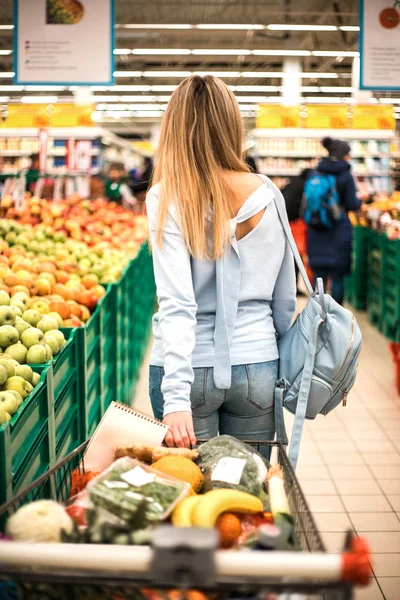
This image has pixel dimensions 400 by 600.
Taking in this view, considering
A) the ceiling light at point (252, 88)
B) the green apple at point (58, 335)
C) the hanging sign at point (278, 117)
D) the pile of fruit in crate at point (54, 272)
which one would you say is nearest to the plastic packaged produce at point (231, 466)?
the green apple at point (58, 335)

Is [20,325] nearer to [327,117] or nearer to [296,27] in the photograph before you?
[296,27]

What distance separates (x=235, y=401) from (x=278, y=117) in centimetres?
1281

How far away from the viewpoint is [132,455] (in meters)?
1.58

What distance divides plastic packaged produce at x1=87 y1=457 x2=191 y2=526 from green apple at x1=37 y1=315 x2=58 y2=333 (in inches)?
54.3

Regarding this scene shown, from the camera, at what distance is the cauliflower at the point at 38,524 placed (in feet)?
3.91

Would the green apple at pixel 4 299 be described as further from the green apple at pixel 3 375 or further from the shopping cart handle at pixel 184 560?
the shopping cart handle at pixel 184 560

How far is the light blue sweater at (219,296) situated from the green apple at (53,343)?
0.68 metres

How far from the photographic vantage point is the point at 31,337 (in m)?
2.45

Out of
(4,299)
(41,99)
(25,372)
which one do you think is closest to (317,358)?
(25,372)

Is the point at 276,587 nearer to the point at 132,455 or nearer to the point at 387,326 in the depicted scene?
the point at 132,455

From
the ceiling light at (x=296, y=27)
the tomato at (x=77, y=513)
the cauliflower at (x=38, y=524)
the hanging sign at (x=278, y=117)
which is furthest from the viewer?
the hanging sign at (x=278, y=117)

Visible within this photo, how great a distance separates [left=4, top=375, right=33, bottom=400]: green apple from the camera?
2.02m

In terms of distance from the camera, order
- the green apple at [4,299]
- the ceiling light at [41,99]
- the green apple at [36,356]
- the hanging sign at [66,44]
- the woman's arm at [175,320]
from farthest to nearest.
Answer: the ceiling light at [41,99] → the hanging sign at [66,44] → the green apple at [4,299] → the green apple at [36,356] → the woman's arm at [175,320]

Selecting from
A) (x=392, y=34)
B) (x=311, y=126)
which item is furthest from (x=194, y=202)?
(x=311, y=126)
